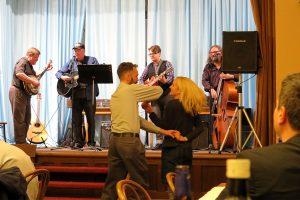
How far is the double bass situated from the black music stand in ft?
5.21

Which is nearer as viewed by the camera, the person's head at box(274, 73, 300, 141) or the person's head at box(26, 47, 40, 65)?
the person's head at box(274, 73, 300, 141)

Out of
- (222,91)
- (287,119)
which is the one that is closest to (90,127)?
(222,91)

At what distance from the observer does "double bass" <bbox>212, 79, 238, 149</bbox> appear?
6.70 m

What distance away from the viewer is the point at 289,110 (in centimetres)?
154

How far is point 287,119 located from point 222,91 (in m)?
5.38

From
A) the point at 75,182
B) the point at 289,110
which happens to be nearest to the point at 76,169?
the point at 75,182

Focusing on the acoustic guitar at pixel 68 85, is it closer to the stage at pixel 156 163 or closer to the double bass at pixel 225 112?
the stage at pixel 156 163

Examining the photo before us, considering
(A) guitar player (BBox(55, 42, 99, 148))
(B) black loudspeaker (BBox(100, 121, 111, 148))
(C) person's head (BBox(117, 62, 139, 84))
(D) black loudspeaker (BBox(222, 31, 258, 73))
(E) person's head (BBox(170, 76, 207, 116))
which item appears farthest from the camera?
(B) black loudspeaker (BBox(100, 121, 111, 148))

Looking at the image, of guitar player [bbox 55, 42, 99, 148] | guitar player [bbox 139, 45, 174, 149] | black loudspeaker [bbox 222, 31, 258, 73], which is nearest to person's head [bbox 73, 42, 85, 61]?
guitar player [bbox 55, 42, 99, 148]

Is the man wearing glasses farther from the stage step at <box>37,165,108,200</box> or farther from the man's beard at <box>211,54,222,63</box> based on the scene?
the stage step at <box>37,165,108,200</box>

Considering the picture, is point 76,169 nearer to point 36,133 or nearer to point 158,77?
point 158,77

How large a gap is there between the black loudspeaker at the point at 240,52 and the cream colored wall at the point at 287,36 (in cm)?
34

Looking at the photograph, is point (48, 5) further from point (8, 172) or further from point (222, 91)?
point (8, 172)

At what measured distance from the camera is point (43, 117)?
31.7 ft
